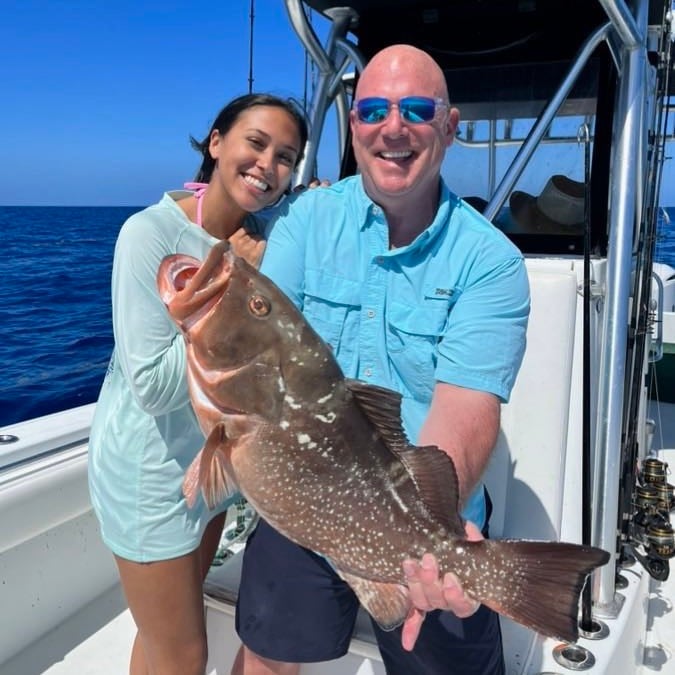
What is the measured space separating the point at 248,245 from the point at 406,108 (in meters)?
0.78

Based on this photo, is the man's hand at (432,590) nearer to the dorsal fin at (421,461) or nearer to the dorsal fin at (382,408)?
the dorsal fin at (421,461)

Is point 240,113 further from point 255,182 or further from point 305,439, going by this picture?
point 305,439

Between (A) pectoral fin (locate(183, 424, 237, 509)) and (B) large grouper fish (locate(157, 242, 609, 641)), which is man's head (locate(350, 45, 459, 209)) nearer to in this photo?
(B) large grouper fish (locate(157, 242, 609, 641))

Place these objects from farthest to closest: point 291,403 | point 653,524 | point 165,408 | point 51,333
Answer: point 51,333
point 653,524
point 165,408
point 291,403

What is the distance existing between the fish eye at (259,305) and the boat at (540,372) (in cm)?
147

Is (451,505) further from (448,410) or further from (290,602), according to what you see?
(290,602)

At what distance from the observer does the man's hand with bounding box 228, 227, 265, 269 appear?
102 inches

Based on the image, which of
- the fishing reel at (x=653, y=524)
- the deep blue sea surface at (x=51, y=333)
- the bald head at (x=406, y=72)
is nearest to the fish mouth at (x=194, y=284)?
the bald head at (x=406, y=72)

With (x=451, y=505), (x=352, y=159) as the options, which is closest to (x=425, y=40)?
(x=352, y=159)

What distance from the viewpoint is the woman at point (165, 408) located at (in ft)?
7.17

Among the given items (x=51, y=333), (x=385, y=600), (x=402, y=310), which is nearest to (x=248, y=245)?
(x=402, y=310)

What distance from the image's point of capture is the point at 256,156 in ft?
8.20

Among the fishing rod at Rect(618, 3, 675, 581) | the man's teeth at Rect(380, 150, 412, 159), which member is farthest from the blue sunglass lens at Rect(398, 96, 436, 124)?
the fishing rod at Rect(618, 3, 675, 581)

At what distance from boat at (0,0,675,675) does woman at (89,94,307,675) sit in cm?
43
